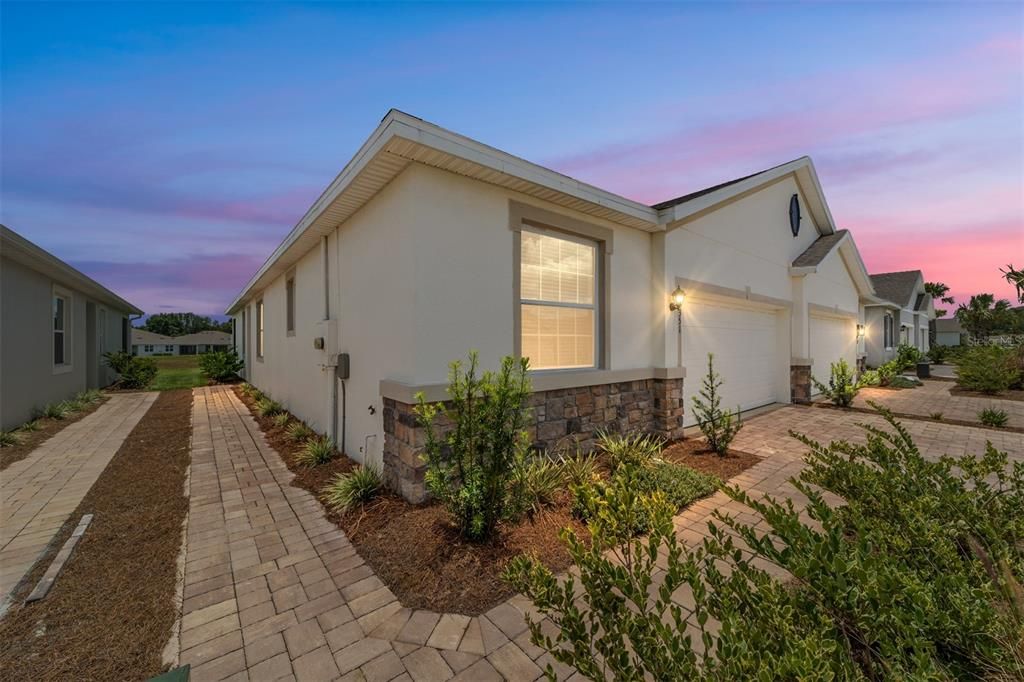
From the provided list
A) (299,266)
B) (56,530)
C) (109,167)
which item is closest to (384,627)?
(56,530)

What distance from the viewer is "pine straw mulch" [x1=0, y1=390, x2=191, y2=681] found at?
2172mm

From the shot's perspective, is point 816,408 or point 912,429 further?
point 816,408

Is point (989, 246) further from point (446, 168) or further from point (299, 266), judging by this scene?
point (299, 266)

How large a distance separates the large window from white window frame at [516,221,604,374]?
0.01 m

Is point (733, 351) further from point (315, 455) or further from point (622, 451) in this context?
point (315, 455)

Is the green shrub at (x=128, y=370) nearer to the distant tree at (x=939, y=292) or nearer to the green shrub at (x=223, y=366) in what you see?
the green shrub at (x=223, y=366)

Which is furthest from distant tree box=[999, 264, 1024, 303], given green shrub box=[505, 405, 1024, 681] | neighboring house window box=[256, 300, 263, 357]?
neighboring house window box=[256, 300, 263, 357]

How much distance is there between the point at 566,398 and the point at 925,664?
410 centimetres

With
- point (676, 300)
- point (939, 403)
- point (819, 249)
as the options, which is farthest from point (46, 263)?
point (939, 403)

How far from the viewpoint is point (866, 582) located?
4.39 feet

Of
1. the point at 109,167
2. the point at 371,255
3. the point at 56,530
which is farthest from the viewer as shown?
the point at 109,167

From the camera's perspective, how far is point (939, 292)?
35719 millimetres

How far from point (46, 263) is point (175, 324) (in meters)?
73.5

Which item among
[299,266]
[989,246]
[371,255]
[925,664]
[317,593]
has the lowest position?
[317,593]
